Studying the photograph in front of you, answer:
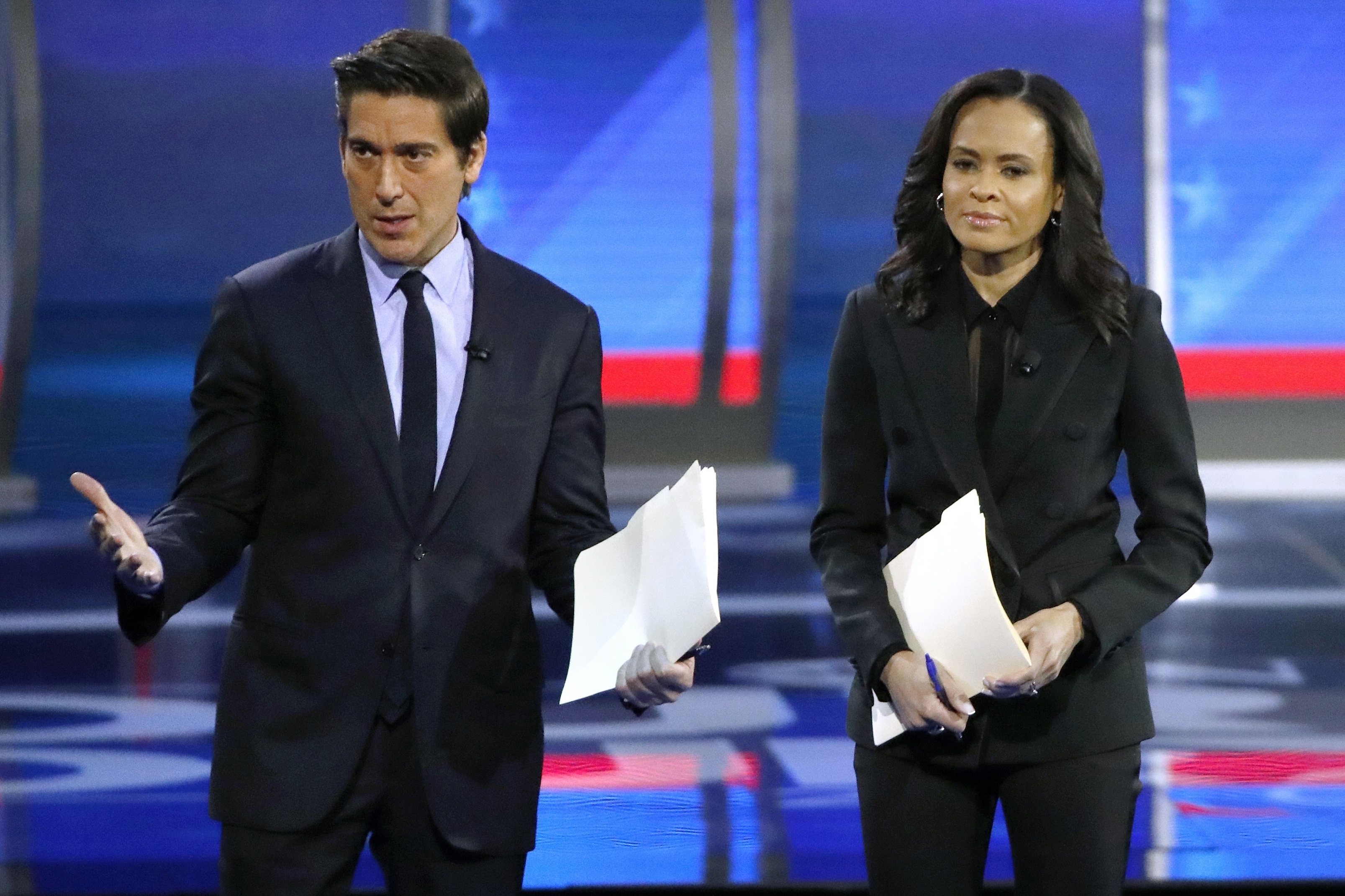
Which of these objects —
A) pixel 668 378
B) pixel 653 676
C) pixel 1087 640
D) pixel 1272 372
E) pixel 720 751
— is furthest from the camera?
pixel 1272 372

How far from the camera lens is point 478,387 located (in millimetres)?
1707

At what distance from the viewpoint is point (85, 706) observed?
4.50 m

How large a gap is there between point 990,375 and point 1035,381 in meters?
0.06

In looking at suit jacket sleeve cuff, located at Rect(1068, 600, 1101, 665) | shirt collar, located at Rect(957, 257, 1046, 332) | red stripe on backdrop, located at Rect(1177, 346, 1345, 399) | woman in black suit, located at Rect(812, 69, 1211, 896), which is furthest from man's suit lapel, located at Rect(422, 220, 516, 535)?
red stripe on backdrop, located at Rect(1177, 346, 1345, 399)

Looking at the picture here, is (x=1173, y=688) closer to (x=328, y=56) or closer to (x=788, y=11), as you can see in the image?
(x=788, y=11)

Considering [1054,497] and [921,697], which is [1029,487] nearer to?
[1054,497]

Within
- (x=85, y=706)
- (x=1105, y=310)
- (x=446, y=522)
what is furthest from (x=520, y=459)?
(x=85, y=706)

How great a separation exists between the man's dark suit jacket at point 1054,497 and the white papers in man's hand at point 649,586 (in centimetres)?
27

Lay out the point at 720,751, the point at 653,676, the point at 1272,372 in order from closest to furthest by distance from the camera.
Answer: the point at 653,676, the point at 720,751, the point at 1272,372

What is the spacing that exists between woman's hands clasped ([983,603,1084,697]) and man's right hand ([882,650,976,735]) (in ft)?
0.11

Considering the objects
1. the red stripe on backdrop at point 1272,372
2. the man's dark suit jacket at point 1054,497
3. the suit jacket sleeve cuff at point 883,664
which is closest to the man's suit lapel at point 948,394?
the man's dark suit jacket at point 1054,497

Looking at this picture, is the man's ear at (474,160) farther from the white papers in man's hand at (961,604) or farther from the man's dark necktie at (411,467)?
the white papers in man's hand at (961,604)

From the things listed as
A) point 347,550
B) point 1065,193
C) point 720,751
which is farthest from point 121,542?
point 720,751

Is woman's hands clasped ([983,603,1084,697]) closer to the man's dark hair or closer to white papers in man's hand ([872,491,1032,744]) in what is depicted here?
white papers in man's hand ([872,491,1032,744])
